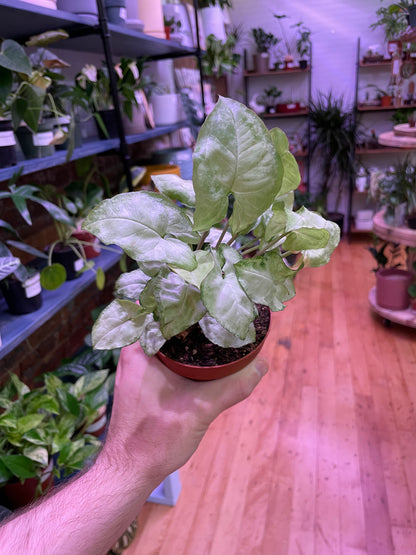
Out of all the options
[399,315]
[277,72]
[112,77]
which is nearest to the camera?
[112,77]

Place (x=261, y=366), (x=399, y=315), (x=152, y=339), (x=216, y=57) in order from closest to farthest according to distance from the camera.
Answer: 1. (x=152, y=339)
2. (x=261, y=366)
3. (x=399, y=315)
4. (x=216, y=57)

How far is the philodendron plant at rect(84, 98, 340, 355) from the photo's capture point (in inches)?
18.7

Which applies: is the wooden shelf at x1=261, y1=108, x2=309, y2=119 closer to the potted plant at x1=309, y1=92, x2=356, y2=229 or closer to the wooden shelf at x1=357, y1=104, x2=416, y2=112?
the potted plant at x1=309, y1=92, x2=356, y2=229

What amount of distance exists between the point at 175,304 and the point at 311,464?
1616 millimetres

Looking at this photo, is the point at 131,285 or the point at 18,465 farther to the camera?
the point at 18,465

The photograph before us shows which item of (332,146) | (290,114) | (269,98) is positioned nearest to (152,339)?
(332,146)

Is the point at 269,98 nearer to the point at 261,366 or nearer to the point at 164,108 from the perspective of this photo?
the point at 164,108

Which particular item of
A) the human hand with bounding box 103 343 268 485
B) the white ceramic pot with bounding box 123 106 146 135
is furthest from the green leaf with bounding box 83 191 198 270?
the white ceramic pot with bounding box 123 106 146 135

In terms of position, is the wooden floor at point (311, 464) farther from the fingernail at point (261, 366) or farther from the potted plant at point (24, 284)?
the fingernail at point (261, 366)

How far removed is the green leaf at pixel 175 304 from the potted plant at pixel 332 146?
3769mm

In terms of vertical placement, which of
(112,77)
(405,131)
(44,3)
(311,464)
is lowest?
(311,464)

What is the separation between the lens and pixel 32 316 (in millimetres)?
1417

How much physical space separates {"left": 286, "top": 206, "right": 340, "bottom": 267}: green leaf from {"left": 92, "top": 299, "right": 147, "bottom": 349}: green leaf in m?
0.25

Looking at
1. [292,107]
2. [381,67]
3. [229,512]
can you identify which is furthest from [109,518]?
[381,67]
